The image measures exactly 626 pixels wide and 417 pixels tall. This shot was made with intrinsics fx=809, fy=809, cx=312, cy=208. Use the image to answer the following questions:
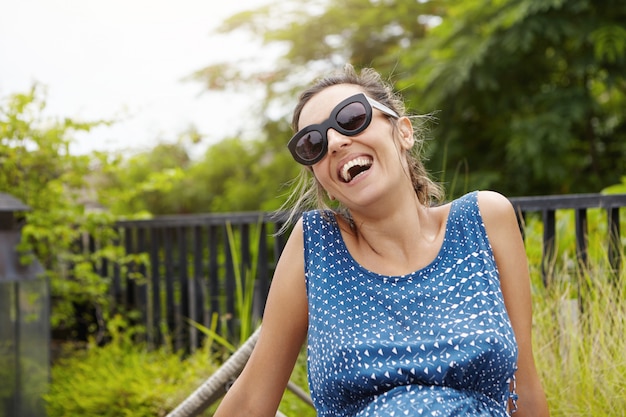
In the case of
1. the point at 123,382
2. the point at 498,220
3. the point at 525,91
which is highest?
the point at 525,91

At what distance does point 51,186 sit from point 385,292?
4431 millimetres

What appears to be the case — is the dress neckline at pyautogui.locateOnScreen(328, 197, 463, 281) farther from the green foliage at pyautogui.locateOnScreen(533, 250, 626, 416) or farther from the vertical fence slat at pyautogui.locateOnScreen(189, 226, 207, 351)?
the vertical fence slat at pyautogui.locateOnScreen(189, 226, 207, 351)

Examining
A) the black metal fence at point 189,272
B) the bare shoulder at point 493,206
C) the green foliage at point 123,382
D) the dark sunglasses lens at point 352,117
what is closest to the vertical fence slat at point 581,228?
the black metal fence at point 189,272

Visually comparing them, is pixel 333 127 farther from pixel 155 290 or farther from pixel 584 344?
pixel 155 290

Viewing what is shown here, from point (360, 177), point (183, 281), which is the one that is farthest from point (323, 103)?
point (183, 281)

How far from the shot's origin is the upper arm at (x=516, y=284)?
5.30 feet

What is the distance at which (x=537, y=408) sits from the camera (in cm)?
167

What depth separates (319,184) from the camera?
1798 millimetres

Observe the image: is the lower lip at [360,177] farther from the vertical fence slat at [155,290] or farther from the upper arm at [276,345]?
the vertical fence slat at [155,290]

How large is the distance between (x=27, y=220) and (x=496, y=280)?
4.42 meters

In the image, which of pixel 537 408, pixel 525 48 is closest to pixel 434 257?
pixel 537 408

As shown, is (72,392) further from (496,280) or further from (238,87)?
(238,87)

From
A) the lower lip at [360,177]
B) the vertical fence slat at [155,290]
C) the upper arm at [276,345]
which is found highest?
the lower lip at [360,177]

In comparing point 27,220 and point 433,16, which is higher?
point 433,16
